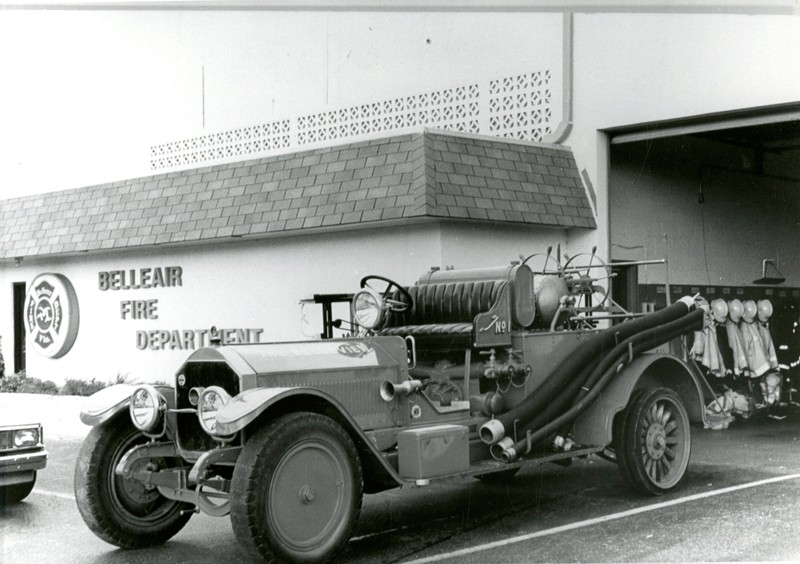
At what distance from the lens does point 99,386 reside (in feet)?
47.6

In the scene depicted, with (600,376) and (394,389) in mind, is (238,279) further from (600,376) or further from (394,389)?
(394,389)

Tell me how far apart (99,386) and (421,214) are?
276 inches

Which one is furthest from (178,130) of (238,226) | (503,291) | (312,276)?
(503,291)

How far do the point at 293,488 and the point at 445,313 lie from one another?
2.78 m

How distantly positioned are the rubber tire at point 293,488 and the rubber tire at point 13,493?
12.3 feet

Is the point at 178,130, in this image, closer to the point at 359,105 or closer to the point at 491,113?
the point at 359,105

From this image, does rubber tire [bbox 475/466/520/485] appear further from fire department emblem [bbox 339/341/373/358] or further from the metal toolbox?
fire department emblem [bbox 339/341/373/358]

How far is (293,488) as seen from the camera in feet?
17.5

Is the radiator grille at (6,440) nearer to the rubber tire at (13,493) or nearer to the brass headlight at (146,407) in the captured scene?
the rubber tire at (13,493)

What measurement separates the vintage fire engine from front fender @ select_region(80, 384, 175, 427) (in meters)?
0.01

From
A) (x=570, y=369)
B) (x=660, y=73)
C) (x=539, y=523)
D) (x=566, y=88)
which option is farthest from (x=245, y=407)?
(x=566, y=88)

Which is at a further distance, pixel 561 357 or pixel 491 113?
pixel 491 113

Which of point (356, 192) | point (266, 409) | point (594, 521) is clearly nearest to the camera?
point (266, 409)

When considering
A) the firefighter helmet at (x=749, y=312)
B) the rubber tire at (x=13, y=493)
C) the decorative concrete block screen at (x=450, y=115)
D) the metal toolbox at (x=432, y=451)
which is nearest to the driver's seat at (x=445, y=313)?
the metal toolbox at (x=432, y=451)
